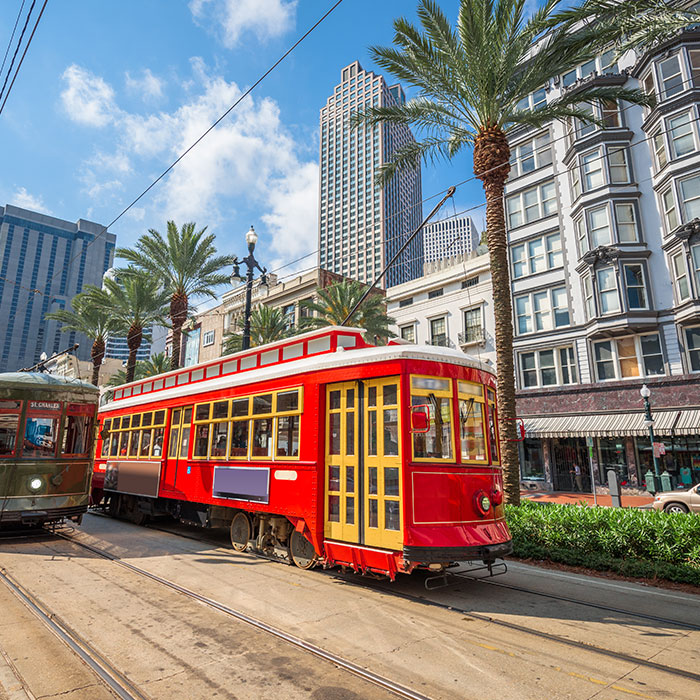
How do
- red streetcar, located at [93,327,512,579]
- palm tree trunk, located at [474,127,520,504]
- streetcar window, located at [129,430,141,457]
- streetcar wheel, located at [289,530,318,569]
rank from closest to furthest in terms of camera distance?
red streetcar, located at [93,327,512,579]
streetcar wheel, located at [289,530,318,569]
palm tree trunk, located at [474,127,520,504]
streetcar window, located at [129,430,141,457]

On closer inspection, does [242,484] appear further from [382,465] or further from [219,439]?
[382,465]

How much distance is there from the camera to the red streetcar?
6684 millimetres

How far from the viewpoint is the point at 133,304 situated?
29734mm

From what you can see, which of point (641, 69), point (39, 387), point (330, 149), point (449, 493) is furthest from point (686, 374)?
point (330, 149)

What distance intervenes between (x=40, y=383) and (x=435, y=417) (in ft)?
31.5

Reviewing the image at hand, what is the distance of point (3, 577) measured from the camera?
7.78 m

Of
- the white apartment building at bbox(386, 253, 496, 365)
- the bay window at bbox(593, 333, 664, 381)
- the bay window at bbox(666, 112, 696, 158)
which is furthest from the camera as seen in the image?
the white apartment building at bbox(386, 253, 496, 365)

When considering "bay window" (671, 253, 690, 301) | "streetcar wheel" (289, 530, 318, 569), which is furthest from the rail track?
"bay window" (671, 253, 690, 301)

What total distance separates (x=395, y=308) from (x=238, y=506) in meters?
29.5

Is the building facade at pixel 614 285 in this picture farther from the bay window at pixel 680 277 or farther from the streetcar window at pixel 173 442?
the streetcar window at pixel 173 442

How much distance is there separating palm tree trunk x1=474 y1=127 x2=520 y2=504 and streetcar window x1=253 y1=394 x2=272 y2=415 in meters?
5.42

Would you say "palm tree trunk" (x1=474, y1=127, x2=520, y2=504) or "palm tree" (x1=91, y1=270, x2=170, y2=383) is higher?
"palm tree" (x1=91, y1=270, x2=170, y2=383)

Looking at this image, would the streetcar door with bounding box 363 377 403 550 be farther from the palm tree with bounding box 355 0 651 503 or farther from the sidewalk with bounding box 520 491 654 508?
the sidewalk with bounding box 520 491 654 508

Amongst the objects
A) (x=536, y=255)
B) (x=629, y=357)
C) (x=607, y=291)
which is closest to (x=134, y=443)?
(x=629, y=357)
